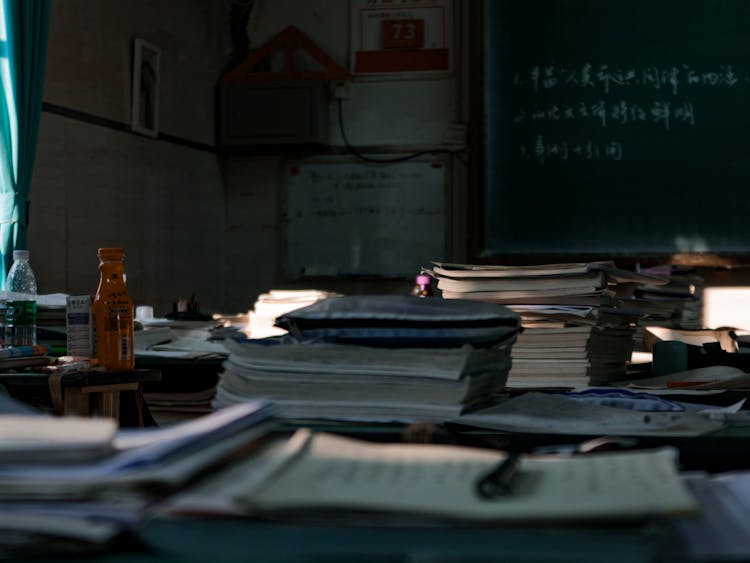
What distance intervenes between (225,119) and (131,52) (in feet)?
3.33

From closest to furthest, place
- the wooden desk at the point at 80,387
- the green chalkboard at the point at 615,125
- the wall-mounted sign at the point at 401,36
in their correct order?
the wooden desk at the point at 80,387 < the green chalkboard at the point at 615,125 < the wall-mounted sign at the point at 401,36

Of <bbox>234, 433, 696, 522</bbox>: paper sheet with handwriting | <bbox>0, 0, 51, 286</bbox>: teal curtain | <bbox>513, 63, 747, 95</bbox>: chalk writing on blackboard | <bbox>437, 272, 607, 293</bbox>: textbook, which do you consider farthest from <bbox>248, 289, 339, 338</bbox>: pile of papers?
<bbox>234, 433, 696, 522</bbox>: paper sheet with handwriting

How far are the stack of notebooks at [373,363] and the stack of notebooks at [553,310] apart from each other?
22.4 inches

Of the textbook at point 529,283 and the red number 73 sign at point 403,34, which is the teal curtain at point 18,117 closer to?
the red number 73 sign at point 403,34

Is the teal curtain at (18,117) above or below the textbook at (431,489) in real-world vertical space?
above

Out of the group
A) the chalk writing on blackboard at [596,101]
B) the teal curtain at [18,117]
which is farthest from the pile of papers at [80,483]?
the chalk writing on blackboard at [596,101]

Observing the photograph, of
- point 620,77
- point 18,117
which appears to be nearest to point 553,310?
point 18,117

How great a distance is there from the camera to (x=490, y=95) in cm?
579

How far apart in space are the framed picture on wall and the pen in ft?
16.3

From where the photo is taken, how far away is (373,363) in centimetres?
112

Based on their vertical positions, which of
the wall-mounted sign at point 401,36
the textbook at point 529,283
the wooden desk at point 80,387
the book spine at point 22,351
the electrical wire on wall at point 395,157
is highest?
the wall-mounted sign at point 401,36

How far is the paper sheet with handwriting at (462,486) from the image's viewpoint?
Answer: 57 centimetres

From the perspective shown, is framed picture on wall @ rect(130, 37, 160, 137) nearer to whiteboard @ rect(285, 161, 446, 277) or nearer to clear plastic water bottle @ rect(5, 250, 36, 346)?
whiteboard @ rect(285, 161, 446, 277)

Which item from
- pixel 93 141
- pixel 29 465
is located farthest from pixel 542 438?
pixel 93 141
